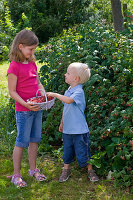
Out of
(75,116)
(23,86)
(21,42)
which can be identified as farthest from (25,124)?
(21,42)

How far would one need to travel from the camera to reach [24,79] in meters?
3.23

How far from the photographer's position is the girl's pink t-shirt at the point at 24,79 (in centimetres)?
318

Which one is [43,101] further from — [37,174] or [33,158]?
[37,174]

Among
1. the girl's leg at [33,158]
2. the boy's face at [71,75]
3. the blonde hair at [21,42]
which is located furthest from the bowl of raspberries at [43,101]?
the girl's leg at [33,158]

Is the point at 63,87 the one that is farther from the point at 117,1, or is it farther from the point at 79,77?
the point at 117,1

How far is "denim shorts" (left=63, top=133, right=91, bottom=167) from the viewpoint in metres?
3.31

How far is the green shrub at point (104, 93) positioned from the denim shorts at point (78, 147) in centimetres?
11

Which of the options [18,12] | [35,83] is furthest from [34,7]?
[35,83]

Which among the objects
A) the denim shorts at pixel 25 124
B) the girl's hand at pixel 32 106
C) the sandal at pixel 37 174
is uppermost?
the girl's hand at pixel 32 106

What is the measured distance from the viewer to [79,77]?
3227 mm

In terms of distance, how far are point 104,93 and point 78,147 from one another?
2.96 feet

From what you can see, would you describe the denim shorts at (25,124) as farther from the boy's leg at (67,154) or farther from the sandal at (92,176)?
the sandal at (92,176)

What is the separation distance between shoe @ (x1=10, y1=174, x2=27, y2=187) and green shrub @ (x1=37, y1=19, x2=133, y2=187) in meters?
0.83

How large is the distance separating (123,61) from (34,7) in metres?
13.8
